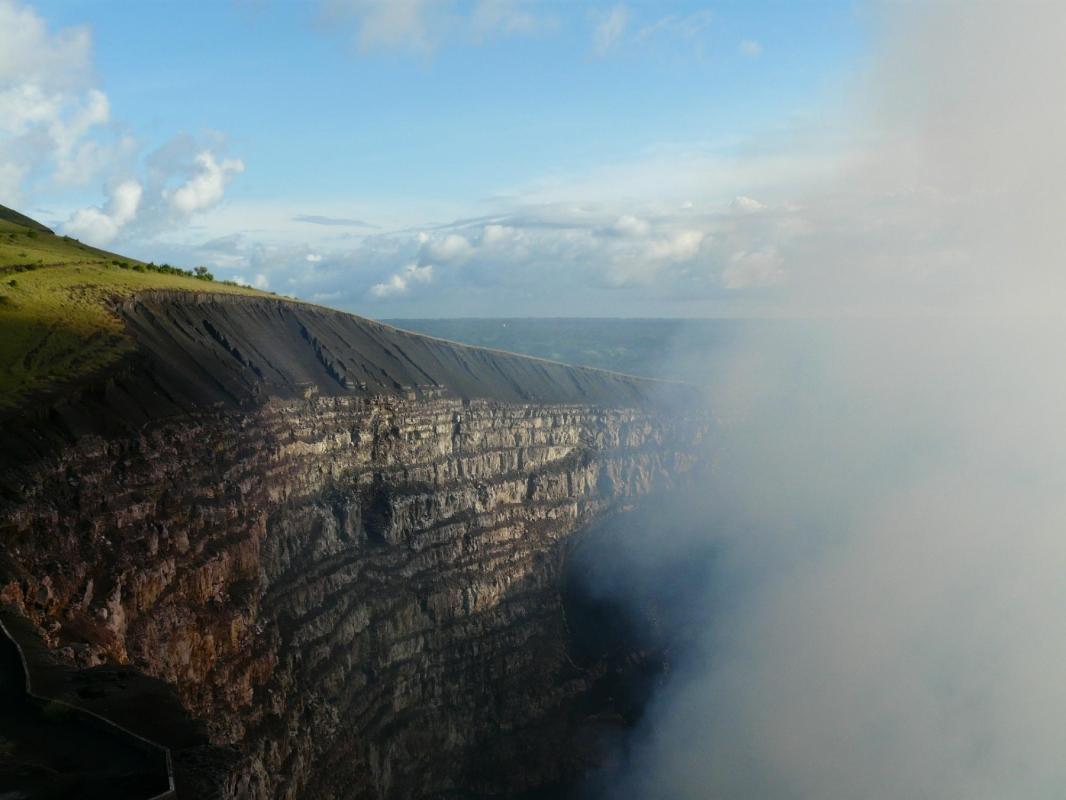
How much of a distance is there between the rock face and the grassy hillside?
2.68 meters

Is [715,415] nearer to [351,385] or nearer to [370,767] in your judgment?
[351,385]

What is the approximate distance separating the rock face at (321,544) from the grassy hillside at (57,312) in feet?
8.78

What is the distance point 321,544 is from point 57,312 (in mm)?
27775

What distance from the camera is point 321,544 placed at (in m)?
78.8

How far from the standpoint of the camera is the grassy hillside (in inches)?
2379

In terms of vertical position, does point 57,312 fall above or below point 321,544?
above

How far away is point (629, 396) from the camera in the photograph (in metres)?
150

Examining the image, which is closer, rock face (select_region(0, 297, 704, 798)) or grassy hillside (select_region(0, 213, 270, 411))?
rock face (select_region(0, 297, 704, 798))

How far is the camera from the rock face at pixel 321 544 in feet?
172

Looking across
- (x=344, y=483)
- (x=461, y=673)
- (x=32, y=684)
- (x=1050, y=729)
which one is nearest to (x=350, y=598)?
(x=344, y=483)

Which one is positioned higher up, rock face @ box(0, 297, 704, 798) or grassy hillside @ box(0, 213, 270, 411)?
grassy hillside @ box(0, 213, 270, 411)

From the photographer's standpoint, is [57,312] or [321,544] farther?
[321,544]

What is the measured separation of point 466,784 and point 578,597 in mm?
36559

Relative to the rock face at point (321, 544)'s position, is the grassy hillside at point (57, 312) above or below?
above
